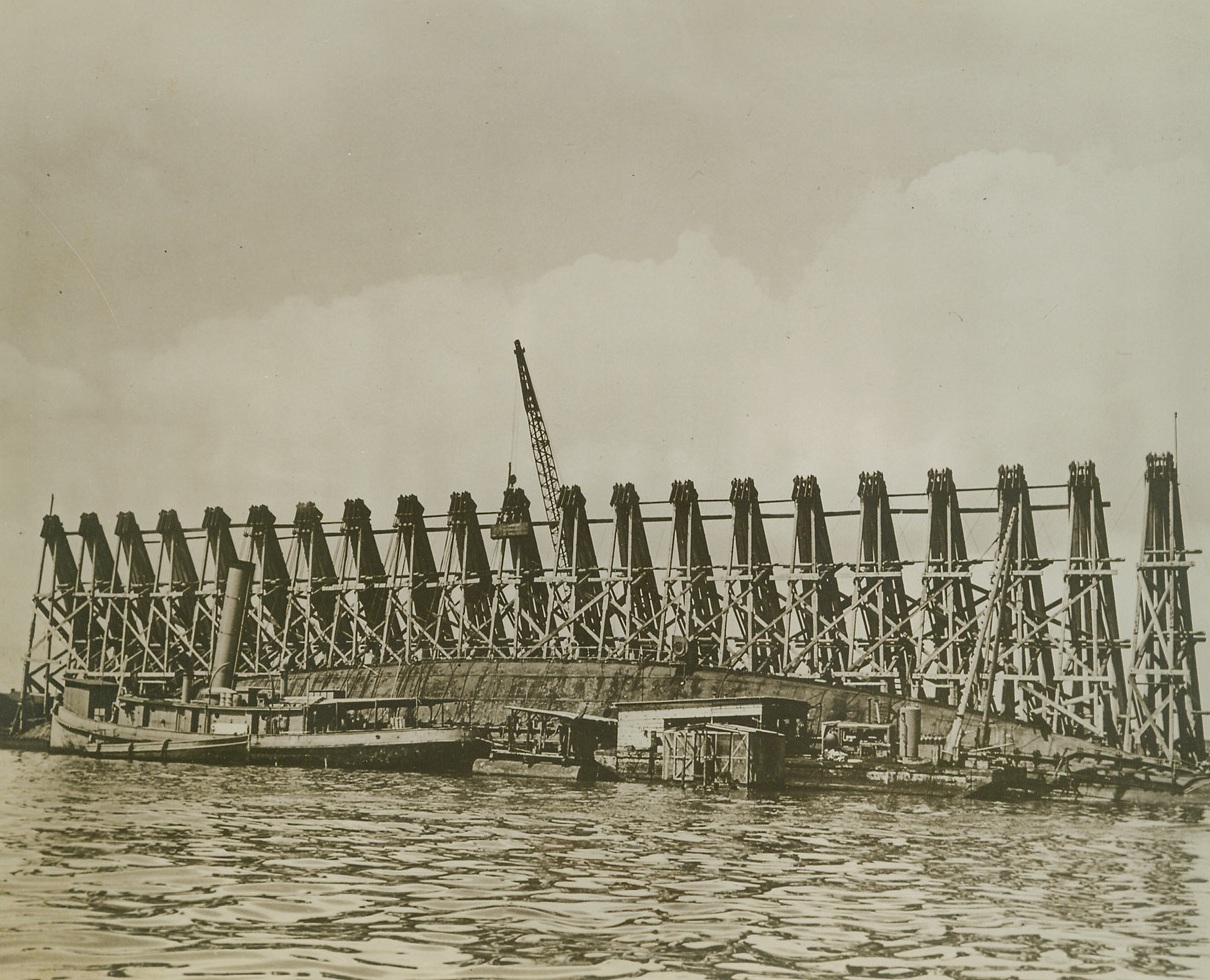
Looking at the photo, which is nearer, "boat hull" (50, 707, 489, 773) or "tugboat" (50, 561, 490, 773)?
"boat hull" (50, 707, 489, 773)

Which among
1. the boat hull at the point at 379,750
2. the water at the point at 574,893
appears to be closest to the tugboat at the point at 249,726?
the boat hull at the point at 379,750

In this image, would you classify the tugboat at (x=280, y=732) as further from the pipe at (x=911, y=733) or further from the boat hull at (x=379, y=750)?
the pipe at (x=911, y=733)

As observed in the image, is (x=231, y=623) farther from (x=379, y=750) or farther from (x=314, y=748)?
(x=379, y=750)

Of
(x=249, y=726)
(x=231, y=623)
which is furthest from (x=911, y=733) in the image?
(x=231, y=623)

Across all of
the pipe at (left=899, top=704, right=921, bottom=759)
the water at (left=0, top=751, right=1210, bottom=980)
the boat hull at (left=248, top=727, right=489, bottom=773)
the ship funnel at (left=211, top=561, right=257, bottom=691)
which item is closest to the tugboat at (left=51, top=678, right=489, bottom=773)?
the boat hull at (left=248, top=727, right=489, bottom=773)

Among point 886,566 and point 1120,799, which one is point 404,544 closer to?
point 886,566

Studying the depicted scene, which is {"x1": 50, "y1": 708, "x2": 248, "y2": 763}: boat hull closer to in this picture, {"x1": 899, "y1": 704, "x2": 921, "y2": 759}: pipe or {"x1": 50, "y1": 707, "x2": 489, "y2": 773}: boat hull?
{"x1": 50, "y1": 707, "x2": 489, "y2": 773}: boat hull
